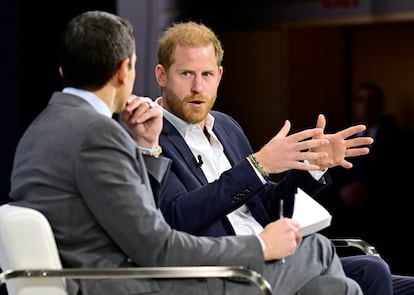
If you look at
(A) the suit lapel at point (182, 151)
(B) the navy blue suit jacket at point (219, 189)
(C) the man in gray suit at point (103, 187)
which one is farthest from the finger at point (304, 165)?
(A) the suit lapel at point (182, 151)

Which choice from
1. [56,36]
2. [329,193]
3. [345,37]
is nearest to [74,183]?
[56,36]

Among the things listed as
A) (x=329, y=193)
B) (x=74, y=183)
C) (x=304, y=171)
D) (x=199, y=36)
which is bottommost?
(x=329, y=193)

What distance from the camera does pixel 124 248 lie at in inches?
107

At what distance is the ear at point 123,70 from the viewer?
2783 mm

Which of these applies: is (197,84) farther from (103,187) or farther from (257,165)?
(103,187)

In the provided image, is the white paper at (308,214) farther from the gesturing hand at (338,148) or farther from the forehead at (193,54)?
the forehead at (193,54)

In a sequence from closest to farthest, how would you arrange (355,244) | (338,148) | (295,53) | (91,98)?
(91,98) < (338,148) < (355,244) < (295,53)

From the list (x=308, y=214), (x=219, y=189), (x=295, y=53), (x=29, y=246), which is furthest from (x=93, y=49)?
(x=295, y=53)

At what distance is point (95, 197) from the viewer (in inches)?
104

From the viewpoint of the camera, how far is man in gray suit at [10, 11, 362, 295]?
8.70ft

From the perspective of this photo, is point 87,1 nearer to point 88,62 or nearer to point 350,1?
point 350,1

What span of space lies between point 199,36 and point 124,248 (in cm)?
106

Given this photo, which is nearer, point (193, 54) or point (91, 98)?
point (91, 98)

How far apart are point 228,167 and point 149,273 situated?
900 mm
